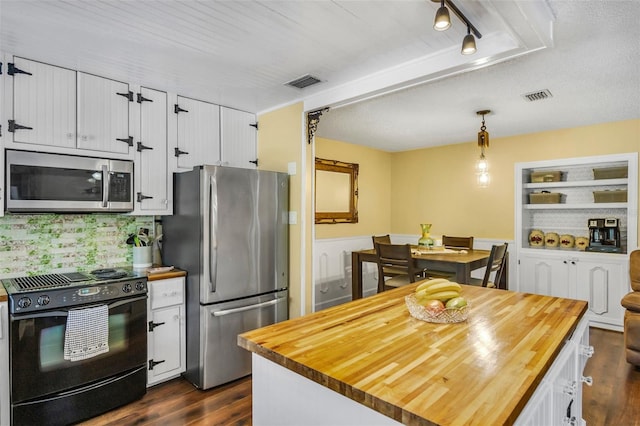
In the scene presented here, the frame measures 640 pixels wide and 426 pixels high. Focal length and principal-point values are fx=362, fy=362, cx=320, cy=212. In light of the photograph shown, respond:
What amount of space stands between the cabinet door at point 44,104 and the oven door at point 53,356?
116 cm

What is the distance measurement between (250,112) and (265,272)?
63.5 inches

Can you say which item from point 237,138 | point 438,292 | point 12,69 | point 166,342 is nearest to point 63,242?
point 166,342

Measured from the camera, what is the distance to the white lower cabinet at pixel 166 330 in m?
2.75

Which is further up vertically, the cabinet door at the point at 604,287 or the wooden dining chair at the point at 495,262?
the wooden dining chair at the point at 495,262

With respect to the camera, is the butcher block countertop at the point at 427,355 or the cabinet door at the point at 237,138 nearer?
the butcher block countertop at the point at 427,355

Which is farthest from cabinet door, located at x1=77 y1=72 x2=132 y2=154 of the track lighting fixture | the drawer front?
the track lighting fixture

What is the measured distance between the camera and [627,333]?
10.0 feet

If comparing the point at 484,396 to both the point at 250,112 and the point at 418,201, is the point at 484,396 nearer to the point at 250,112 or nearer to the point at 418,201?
the point at 250,112

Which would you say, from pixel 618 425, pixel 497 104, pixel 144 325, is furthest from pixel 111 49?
pixel 618 425

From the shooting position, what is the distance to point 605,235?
421 centimetres

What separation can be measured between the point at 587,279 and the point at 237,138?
423 centimetres

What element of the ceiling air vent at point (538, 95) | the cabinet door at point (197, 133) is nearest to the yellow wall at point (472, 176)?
the ceiling air vent at point (538, 95)

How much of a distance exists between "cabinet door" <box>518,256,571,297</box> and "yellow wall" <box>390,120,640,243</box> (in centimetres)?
43

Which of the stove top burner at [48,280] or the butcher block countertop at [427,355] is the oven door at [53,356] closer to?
the stove top burner at [48,280]
